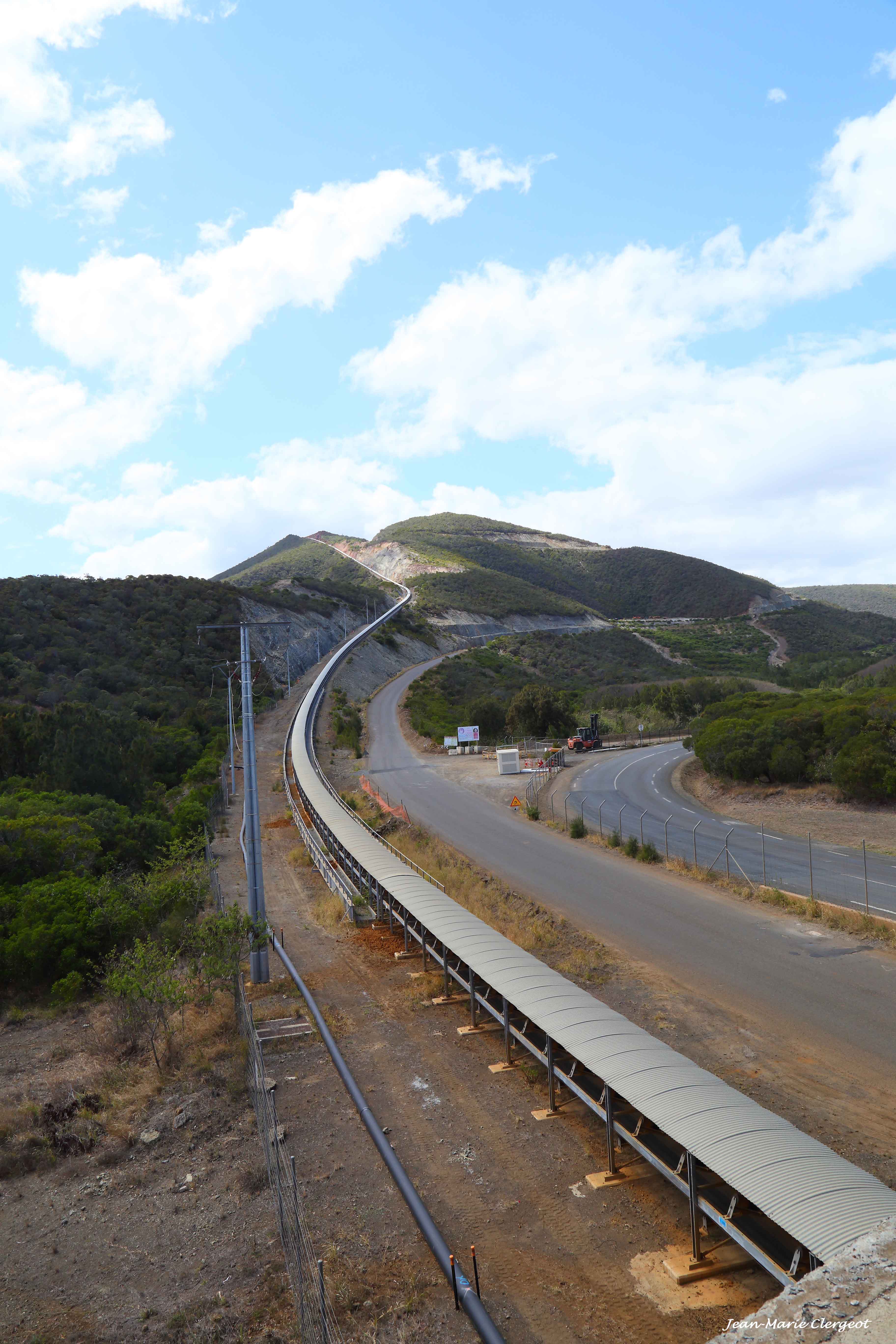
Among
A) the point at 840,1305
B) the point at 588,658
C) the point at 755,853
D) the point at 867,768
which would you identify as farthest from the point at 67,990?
the point at 588,658

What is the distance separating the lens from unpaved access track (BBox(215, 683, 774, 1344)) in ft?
23.5

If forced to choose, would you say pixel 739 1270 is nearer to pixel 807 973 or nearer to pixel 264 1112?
pixel 264 1112

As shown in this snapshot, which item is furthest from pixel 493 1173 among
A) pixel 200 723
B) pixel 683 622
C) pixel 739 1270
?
pixel 683 622

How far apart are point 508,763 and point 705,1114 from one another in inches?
1488

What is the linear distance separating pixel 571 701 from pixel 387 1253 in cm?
6422

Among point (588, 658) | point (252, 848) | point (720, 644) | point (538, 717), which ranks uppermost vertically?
point (720, 644)

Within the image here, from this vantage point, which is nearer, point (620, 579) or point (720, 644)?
point (720, 644)

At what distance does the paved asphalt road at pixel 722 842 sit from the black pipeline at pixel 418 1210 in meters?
12.9

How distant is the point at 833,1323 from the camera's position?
5.24 meters

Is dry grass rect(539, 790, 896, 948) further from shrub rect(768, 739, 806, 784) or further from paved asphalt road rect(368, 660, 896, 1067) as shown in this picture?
shrub rect(768, 739, 806, 784)

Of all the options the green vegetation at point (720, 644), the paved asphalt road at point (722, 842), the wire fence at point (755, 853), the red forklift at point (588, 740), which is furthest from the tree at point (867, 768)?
the green vegetation at point (720, 644)

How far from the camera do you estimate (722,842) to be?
2811 cm

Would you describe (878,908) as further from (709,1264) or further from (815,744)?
(815,744)

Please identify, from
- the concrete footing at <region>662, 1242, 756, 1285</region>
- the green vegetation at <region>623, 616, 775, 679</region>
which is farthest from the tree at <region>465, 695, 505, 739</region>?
the concrete footing at <region>662, 1242, 756, 1285</region>
